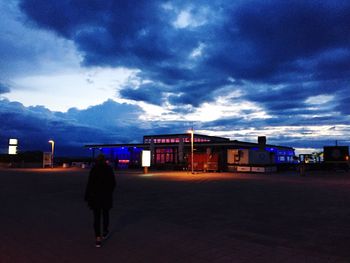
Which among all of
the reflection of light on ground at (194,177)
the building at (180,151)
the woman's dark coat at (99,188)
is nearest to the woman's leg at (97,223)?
the woman's dark coat at (99,188)

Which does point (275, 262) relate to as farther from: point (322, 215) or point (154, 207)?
point (154, 207)

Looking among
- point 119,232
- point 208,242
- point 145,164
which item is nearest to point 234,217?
point 208,242

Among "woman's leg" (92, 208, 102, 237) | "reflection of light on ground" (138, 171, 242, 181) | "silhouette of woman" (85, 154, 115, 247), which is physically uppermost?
"silhouette of woman" (85, 154, 115, 247)

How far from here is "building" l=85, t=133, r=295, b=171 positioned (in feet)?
133

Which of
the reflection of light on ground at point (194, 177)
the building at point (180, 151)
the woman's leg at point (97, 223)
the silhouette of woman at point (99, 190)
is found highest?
the building at point (180, 151)

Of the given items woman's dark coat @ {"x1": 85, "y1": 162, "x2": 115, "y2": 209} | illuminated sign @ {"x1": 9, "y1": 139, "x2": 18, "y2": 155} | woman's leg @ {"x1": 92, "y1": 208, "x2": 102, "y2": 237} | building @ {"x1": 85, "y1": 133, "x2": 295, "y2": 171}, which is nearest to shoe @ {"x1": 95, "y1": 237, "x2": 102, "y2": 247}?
woman's leg @ {"x1": 92, "y1": 208, "x2": 102, "y2": 237}

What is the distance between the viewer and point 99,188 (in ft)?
22.2

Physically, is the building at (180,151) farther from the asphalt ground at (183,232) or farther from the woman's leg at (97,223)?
the woman's leg at (97,223)

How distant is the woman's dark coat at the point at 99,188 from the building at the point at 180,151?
108ft

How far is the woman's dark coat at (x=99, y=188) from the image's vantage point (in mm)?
6727

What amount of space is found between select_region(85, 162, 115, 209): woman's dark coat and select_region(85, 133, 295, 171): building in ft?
108

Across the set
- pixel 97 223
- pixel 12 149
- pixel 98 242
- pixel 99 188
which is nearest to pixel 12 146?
pixel 12 149

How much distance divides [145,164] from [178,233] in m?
27.8

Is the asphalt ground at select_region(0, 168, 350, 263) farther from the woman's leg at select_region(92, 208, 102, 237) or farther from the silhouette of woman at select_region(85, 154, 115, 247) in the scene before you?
the silhouette of woman at select_region(85, 154, 115, 247)
